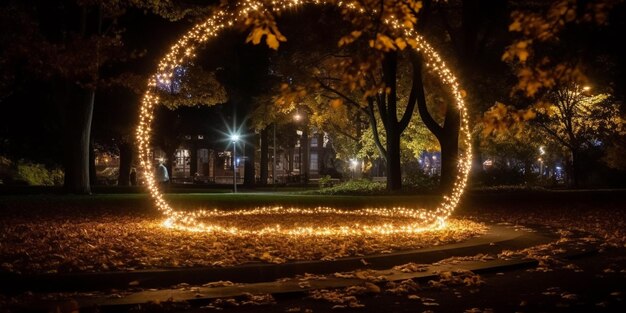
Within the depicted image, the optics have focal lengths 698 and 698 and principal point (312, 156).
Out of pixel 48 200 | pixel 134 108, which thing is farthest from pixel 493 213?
pixel 134 108

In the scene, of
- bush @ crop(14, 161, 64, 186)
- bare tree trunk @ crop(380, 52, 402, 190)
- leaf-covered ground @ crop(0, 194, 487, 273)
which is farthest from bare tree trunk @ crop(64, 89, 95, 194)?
bush @ crop(14, 161, 64, 186)

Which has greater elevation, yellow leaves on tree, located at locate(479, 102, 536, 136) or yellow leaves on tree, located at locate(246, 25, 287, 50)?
yellow leaves on tree, located at locate(246, 25, 287, 50)

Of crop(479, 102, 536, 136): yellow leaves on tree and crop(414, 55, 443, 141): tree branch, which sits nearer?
crop(479, 102, 536, 136): yellow leaves on tree

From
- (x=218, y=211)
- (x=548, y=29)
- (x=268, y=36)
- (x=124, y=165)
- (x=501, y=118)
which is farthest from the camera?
(x=124, y=165)

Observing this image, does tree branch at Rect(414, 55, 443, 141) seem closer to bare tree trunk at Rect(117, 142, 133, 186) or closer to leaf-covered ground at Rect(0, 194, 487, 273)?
leaf-covered ground at Rect(0, 194, 487, 273)

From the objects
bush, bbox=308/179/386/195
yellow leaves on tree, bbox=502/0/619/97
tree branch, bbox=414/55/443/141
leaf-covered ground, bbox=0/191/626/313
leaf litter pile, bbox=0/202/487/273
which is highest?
tree branch, bbox=414/55/443/141

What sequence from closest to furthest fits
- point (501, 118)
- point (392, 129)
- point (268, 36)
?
point (268, 36)
point (501, 118)
point (392, 129)

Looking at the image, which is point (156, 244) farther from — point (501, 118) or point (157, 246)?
point (501, 118)

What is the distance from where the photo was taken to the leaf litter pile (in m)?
10.2

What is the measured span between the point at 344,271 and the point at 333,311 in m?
2.57

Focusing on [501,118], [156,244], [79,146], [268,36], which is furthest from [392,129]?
[268,36]

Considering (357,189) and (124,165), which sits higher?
(124,165)

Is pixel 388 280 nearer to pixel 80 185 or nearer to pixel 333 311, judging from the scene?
pixel 333 311

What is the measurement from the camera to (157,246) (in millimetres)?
12070
